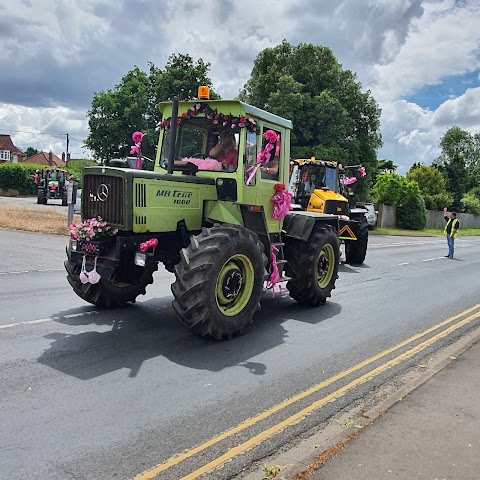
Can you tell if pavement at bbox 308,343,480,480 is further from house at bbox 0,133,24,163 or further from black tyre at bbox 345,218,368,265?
house at bbox 0,133,24,163

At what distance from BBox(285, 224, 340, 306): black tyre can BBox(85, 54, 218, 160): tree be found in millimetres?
20085

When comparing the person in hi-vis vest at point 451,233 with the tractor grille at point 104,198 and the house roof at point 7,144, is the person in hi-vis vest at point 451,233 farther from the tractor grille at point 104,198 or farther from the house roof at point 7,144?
the house roof at point 7,144

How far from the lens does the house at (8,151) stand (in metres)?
90.1

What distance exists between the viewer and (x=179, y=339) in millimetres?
6199

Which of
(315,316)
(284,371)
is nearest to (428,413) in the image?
(284,371)

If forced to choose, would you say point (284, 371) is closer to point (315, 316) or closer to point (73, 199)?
point (315, 316)

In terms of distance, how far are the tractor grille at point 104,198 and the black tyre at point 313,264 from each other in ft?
10.5

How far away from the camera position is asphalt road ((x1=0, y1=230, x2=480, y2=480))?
360 centimetres

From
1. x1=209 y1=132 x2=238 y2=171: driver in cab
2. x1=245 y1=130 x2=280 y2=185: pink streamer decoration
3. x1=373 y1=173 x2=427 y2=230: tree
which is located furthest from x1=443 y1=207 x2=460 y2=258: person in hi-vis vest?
x1=373 y1=173 x2=427 y2=230: tree

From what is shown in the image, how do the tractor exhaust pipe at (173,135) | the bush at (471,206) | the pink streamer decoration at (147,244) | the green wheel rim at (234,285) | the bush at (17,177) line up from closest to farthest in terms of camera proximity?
the pink streamer decoration at (147,244) < the green wheel rim at (234,285) < the tractor exhaust pipe at (173,135) < the bush at (17,177) < the bush at (471,206)

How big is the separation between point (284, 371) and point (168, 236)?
2.32 meters

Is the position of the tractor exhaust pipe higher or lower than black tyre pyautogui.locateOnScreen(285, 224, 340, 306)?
higher

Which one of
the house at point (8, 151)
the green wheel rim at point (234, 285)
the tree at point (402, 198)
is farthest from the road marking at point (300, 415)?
the house at point (8, 151)

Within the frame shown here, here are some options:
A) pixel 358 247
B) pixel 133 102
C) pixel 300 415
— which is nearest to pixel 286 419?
pixel 300 415
